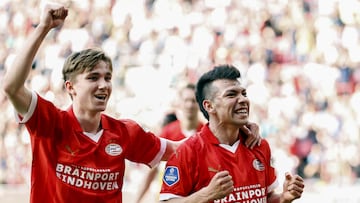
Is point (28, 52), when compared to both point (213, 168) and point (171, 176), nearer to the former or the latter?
point (171, 176)

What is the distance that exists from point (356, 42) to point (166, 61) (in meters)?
3.13

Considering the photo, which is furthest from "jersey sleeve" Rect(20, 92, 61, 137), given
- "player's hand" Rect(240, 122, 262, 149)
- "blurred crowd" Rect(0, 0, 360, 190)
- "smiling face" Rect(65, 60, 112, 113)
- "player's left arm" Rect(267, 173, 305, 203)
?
"blurred crowd" Rect(0, 0, 360, 190)

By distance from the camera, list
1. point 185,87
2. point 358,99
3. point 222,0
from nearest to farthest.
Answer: point 185,87 < point 358,99 < point 222,0

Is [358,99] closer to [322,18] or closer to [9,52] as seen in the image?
[322,18]

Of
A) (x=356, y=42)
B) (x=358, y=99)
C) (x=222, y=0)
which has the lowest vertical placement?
(x=358, y=99)

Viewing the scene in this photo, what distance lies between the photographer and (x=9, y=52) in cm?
1382

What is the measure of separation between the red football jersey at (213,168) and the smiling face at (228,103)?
135 millimetres

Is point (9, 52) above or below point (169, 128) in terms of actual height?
above

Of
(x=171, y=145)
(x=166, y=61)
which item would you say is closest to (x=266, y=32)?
(x=166, y=61)

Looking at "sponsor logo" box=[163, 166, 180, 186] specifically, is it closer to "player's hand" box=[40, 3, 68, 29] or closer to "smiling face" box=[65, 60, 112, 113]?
"smiling face" box=[65, 60, 112, 113]

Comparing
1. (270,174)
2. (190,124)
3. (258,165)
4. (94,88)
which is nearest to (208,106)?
(258,165)

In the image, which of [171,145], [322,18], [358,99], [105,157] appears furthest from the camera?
[322,18]

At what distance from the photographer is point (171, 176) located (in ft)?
13.7

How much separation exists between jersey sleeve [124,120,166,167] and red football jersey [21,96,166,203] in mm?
168
